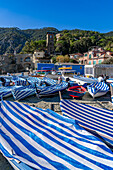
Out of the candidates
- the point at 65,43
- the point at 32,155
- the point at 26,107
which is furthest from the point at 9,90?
the point at 65,43

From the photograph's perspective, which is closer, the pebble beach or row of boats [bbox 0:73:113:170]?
row of boats [bbox 0:73:113:170]

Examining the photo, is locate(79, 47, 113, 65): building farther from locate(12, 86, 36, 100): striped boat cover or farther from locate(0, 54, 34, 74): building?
locate(12, 86, 36, 100): striped boat cover

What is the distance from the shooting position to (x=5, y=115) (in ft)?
21.6

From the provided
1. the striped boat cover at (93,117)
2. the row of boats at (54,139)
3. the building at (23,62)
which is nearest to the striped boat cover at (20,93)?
the row of boats at (54,139)

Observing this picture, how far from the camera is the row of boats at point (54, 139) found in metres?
3.98

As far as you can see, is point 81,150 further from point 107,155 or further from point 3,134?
point 3,134

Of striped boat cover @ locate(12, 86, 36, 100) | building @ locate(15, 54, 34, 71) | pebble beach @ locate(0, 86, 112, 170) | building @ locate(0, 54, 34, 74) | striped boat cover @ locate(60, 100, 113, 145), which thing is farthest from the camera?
building @ locate(15, 54, 34, 71)

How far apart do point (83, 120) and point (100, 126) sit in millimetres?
977

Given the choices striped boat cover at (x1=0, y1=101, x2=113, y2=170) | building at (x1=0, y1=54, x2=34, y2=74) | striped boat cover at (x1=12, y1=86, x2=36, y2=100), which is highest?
building at (x1=0, y1=54, x2=34, y2=74)

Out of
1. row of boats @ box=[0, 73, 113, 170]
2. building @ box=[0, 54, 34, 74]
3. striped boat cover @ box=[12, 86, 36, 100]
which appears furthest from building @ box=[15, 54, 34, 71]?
row of boats @ box=[0, 73, 113, 170]

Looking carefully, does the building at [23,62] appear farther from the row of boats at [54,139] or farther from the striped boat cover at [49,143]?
the striped boat cover at [49,143]

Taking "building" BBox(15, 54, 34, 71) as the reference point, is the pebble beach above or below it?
below

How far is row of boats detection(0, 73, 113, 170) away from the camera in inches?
157

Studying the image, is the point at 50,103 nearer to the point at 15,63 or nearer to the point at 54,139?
the point at 54,139
